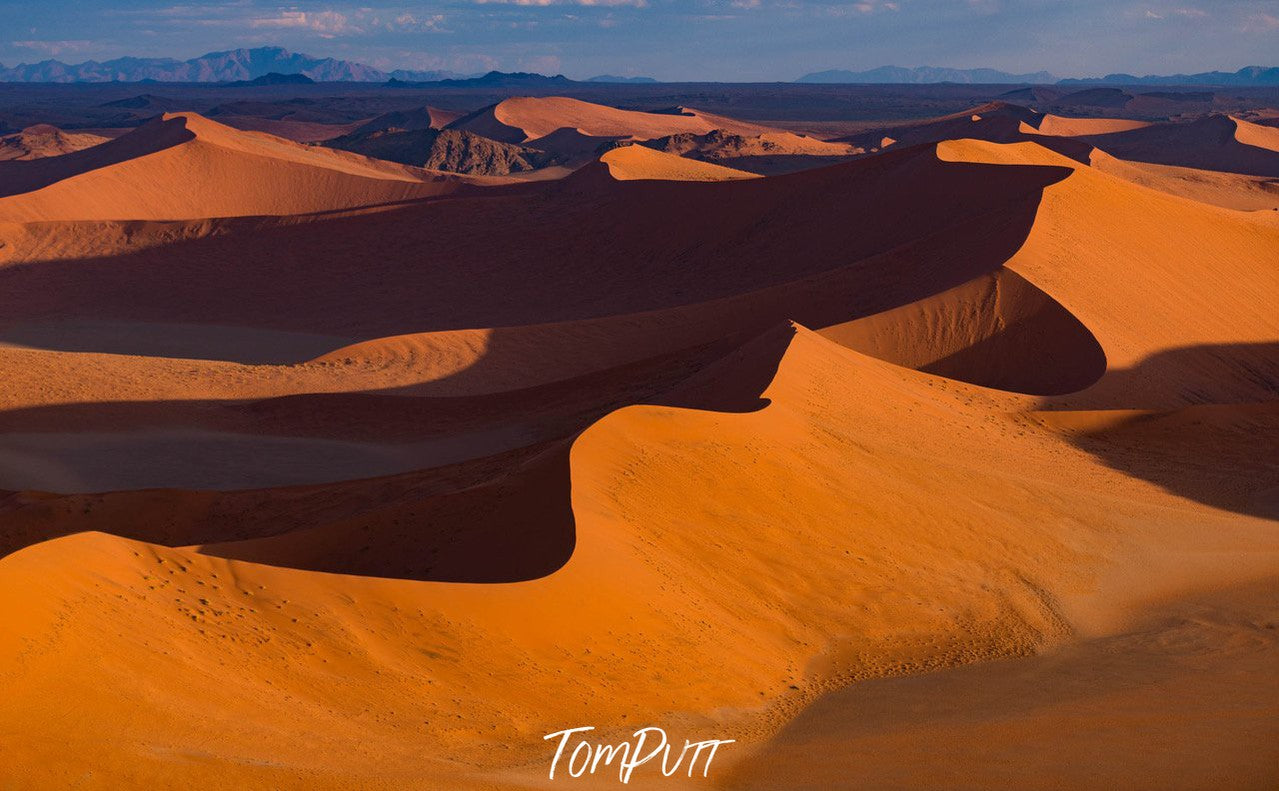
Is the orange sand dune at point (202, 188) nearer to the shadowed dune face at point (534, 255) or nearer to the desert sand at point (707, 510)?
the shadowed dune face at point (534, 255)

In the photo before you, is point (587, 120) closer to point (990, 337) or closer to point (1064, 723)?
point (990, 337)

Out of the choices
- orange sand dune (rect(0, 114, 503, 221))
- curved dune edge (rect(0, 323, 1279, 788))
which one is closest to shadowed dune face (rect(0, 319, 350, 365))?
orange sand dune (rect(0, 114, 503, 221))

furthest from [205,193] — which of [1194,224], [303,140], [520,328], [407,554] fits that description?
[303,140]

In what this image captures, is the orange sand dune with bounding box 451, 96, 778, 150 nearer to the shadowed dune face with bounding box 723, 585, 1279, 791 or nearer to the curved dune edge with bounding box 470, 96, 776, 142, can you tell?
the curved dune edge with bounding box 470, 96, 776, 142

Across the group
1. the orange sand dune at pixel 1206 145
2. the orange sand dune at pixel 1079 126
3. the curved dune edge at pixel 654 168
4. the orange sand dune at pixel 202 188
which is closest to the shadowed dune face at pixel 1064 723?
the curved dune edge at pixel 654 168

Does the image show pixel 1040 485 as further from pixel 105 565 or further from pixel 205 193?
pixel 205 193

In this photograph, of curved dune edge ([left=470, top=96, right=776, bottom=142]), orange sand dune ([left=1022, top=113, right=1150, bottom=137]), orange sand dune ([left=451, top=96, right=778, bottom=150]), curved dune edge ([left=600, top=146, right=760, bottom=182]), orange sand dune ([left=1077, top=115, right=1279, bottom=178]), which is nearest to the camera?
curved dune edge ([left=600, top=146, right=760, bottom=182])

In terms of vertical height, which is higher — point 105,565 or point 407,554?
point 105,565
